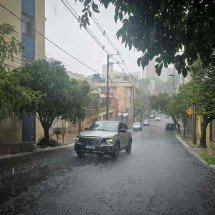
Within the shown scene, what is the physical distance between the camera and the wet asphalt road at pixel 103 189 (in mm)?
8438

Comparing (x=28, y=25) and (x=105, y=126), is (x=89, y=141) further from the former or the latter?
(x=28, y=25)

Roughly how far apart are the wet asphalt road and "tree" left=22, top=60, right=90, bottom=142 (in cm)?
794

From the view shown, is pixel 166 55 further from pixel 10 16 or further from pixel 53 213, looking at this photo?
pixel 10 16

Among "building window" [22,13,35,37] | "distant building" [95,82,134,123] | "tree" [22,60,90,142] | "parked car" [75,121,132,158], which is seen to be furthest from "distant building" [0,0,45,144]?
"distant building" [95,82,134,123]

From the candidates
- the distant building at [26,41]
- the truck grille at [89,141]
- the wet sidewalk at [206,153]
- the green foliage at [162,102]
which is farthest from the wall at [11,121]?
the green foliage at [162,102]

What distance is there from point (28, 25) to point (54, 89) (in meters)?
8.17

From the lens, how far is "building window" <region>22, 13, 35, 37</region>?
94.9 feet

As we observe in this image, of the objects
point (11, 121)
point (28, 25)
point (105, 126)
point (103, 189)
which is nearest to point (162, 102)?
point (28, 25)

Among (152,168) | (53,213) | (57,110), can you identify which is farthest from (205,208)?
(57,110)

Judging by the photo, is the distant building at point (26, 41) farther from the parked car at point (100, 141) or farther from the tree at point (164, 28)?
the tree at point (164, 28)

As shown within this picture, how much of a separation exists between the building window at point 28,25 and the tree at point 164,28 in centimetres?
2201

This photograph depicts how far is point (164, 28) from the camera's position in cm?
749

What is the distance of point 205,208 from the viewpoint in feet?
28.4

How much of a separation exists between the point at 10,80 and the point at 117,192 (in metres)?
7.54
